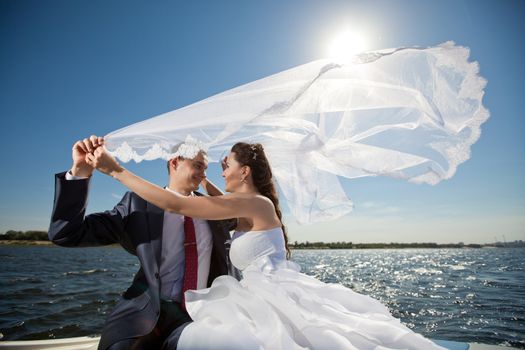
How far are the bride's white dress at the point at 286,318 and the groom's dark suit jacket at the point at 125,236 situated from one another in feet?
1.44

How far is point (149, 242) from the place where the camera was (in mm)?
2566

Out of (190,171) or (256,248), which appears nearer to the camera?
(256,248)

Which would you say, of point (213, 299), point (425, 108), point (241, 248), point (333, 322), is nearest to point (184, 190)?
point (241, 248)

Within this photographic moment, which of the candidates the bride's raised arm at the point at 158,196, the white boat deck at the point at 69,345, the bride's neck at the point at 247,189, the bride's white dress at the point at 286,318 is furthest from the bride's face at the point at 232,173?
the white boat deck at the point at 69,345

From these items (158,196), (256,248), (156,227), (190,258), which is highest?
(158,196)

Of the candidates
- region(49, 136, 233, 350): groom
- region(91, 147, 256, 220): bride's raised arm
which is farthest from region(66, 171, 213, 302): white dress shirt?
region(91, 147, 256, 220): bride's raised arm

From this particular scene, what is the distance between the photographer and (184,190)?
306 centimetres

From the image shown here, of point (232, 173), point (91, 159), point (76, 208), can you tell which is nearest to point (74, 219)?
point (76, 208)

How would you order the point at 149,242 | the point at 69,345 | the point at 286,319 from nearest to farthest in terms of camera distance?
the point at 286,319 → the point at 149,242 → the point at 69,345

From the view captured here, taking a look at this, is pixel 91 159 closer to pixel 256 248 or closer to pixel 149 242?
pixel 149 242

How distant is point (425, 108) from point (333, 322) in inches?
66.9

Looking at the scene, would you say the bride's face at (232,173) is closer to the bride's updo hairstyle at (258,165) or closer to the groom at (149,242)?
the bride's updo hairstyle at (258,165)

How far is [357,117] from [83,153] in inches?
84.9

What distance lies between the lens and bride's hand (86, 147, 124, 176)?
7.39 feet
